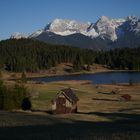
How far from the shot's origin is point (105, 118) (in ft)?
200

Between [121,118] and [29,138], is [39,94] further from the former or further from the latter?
[29,138]

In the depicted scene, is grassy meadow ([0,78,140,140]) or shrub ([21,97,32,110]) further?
shrub ([21,97,32,110])

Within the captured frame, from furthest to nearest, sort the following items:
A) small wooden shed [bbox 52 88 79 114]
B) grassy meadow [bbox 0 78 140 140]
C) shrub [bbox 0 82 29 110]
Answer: shrub [bbox 0 82 29 110], small wooden shed [bbox 52 88 79 114], grassy meadow [bbox 0 78 140 140]

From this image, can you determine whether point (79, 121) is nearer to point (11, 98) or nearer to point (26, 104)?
point (11, 98)

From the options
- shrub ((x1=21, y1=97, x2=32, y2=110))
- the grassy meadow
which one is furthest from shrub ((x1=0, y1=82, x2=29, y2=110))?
the grassy meadow

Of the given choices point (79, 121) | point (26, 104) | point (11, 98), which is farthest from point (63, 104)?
point (79, 121)

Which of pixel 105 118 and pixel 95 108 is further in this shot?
pixel 95 108

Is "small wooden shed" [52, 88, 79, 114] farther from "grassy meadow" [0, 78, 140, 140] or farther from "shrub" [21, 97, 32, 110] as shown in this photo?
"shrub" [21, 97, 32, 110]

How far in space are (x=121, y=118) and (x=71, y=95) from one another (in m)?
16.1

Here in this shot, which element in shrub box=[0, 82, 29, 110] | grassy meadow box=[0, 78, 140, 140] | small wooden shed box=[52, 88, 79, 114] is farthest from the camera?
shrub box=[0, 82, 29, 110]

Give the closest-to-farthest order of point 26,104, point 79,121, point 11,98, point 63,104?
1. point 79,121
2. point 63,104
3. point 11,98
4. point 26,104

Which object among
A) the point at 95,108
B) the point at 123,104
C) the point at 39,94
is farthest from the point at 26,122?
the point at 39,94

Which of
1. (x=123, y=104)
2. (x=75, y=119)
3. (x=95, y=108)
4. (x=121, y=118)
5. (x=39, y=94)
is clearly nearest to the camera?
(x=75, y=119)

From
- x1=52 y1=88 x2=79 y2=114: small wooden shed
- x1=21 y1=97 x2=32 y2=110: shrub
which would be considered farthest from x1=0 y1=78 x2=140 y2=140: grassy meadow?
x1=52 y1=88 x2=79 y2=114: small wooden shed
